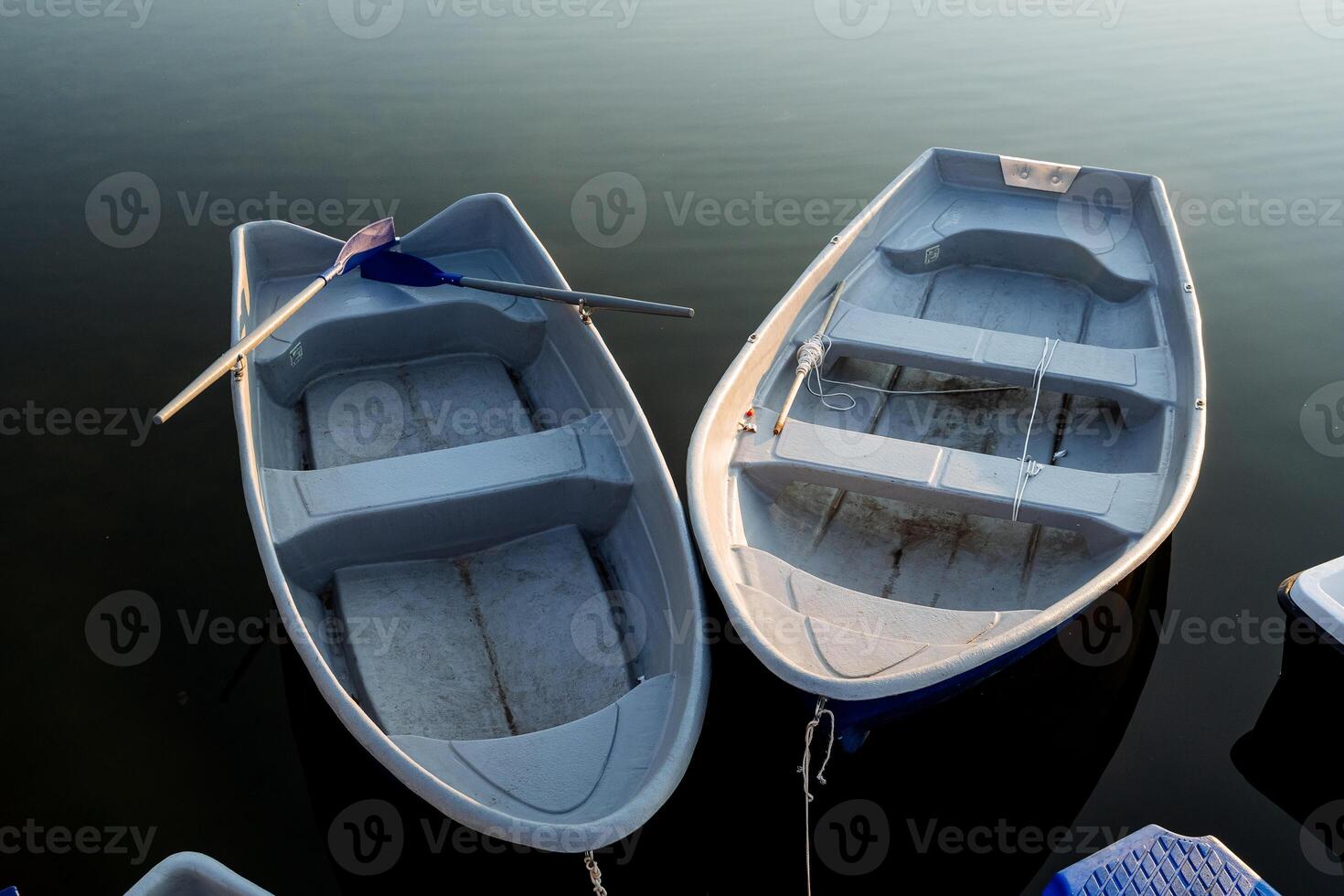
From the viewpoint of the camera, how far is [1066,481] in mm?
4305

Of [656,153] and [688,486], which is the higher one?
[656,153]

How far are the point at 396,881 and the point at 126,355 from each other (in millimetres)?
4074

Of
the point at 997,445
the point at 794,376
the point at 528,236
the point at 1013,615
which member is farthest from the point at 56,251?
the point at 1013,615

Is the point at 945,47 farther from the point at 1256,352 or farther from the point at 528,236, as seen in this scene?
the point at 528,236
